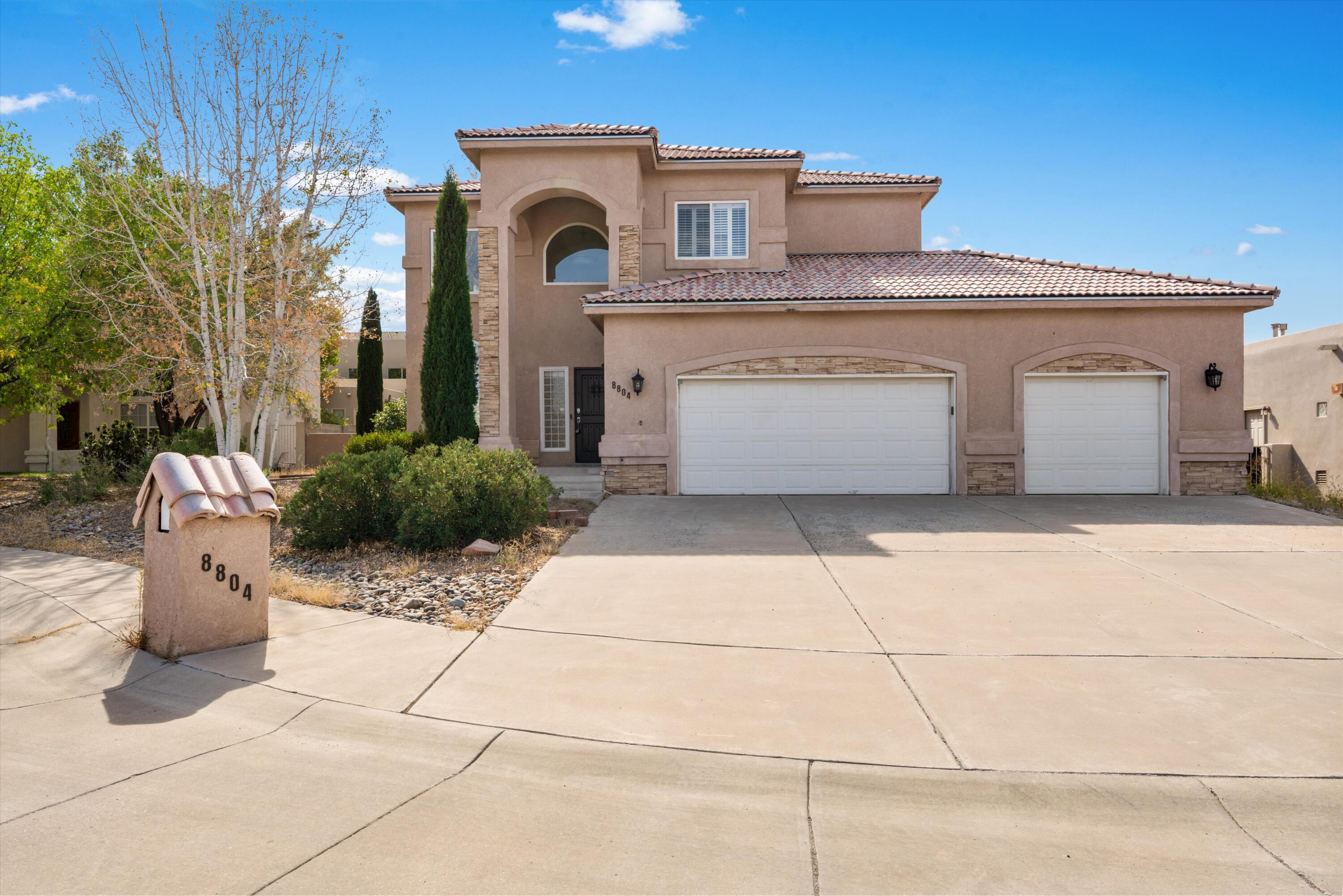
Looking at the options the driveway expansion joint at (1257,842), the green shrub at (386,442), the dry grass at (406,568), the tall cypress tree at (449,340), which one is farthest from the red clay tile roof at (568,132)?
the driveway expansion joint at (1257,842)

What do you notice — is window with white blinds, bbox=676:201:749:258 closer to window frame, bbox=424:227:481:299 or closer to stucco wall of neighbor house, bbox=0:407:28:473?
window frame, bbox=424:227:481:299

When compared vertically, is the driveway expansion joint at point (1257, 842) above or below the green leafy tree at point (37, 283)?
below

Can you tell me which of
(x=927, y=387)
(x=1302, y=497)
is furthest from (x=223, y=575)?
(x=1302, y=497)

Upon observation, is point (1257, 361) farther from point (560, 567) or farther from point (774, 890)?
point (774, 890)

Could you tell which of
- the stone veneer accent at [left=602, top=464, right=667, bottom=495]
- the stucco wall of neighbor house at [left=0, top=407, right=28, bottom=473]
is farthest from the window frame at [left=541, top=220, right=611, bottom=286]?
the stucco wall of neighbor house at [left=0, top=407, right=28, bottom=473]

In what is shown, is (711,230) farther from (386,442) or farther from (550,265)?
(386,442)

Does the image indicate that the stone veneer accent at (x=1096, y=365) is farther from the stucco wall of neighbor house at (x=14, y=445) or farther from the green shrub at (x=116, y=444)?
the stucco wall of neighbor house at (x=14, y=445)

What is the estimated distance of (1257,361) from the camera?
71.3 feet

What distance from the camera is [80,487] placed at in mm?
14555

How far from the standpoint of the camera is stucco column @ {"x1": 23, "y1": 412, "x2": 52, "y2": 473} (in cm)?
2406

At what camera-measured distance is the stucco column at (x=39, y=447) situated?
24.1 meters

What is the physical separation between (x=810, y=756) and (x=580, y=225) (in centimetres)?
1653

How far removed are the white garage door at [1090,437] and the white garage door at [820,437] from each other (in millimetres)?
Result: 1653

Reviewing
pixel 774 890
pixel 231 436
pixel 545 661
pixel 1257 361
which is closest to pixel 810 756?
pixel 774 890
